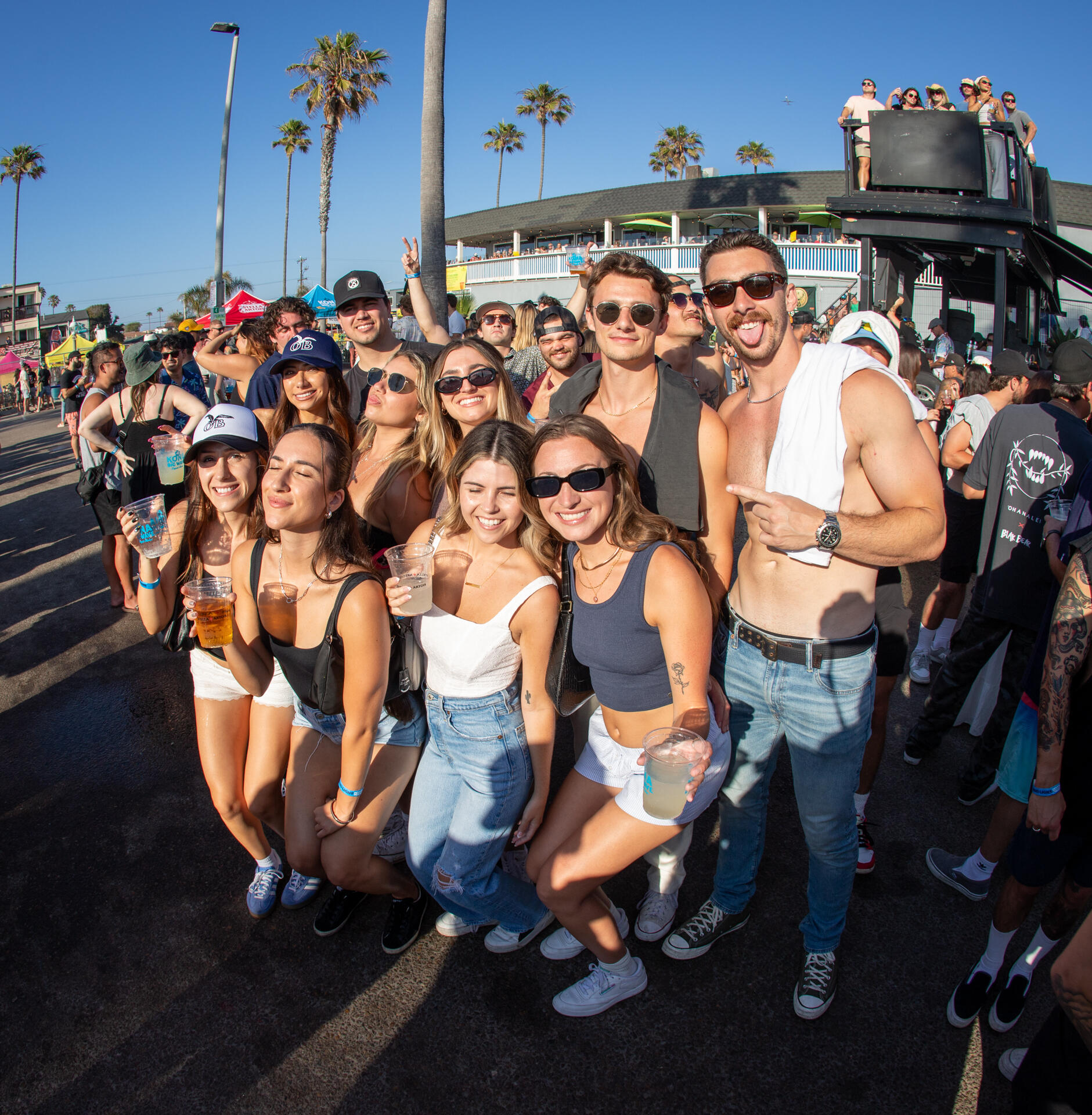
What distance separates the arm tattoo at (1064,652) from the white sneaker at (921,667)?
107 inches

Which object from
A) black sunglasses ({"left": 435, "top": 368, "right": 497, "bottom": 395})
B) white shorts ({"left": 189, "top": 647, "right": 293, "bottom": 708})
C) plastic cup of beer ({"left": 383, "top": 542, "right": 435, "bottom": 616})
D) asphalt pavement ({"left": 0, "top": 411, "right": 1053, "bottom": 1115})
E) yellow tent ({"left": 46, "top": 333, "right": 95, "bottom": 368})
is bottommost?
asphalt pavement ({"left": 0, "top": 411, "right": 1053, "bottom": 1115})

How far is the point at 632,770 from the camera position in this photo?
2.37 m

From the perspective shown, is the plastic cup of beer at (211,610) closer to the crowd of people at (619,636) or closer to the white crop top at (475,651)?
the crowd of people at (619,636)

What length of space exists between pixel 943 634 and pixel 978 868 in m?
2.31

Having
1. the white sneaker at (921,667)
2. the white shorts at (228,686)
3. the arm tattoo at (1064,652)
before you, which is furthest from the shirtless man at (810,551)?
the white sneaker at (921,667)

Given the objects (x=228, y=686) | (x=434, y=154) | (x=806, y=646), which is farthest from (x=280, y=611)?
(x=434, y=154)

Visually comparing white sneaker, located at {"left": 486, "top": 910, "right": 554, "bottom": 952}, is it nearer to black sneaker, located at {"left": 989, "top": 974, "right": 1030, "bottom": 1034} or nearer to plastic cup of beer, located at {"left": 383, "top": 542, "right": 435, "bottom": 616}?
plastic cup of beer, located at {"left": 383, "top": 542, "right": 435, "bottom": 616}

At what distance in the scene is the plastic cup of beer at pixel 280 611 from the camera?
277 cm

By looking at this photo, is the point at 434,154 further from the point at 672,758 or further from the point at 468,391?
the point at 672,758

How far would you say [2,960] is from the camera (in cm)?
271

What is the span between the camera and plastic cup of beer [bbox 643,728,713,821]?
193cm

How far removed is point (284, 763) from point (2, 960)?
1.24 m

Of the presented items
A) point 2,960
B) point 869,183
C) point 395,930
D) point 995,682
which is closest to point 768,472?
point 395,930

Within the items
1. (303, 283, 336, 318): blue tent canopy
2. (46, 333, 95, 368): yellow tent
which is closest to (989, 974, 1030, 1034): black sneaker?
(303, 283, 336, 318): blue tent canopy
